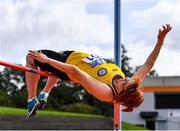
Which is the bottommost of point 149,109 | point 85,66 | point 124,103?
point 124,103

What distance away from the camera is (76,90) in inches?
1458

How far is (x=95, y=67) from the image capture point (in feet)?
13.8

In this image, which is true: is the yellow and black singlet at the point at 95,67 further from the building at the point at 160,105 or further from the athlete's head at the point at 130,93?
the building at the point at 160,105

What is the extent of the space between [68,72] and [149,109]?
90.3 ft

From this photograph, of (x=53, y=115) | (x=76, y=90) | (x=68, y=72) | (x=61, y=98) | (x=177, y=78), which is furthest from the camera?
(x=76, y=90)

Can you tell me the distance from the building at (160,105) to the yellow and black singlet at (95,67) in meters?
22.8

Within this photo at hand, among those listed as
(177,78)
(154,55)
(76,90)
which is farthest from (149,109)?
(154,55)

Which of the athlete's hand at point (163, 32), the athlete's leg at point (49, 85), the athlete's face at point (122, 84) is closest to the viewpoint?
the athlete's face at point (122, 84)

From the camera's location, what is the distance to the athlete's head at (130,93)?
4.10 m

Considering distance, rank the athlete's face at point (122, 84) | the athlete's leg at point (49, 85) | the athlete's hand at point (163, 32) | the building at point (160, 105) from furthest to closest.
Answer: the building at point (160, 105) → the athlete's leg at point (49, 85) → the athlete's hand at point (163, 32) → the athlete's face at point (122, 84)

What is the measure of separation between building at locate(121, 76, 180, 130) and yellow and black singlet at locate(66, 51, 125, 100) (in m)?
22.8

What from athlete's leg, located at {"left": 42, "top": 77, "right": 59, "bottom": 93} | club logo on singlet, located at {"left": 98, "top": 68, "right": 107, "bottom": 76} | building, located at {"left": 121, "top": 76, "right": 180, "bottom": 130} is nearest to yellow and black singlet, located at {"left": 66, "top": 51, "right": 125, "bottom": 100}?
club logo on singlet, located at {"left": 98, "top": 68, "right": 107, "bottom": 76}

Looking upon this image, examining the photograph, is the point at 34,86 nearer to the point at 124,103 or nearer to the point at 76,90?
the point at 124,103

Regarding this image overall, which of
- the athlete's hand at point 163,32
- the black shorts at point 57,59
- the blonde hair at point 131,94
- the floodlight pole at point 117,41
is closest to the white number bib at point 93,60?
Result: the black shorts at point 57,59
